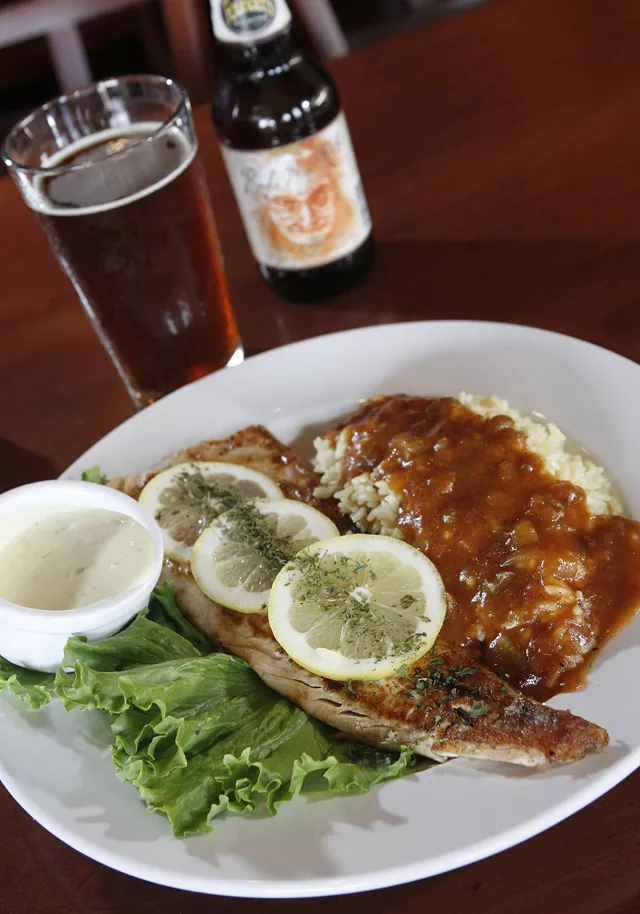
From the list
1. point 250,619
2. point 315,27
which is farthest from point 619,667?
point 315,27

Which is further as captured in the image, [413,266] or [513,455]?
[413,266]

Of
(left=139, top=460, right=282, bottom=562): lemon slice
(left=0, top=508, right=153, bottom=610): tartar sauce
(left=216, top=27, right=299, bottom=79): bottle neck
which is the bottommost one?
(left=139, top=460, right=282, bottom=562): lemon slice

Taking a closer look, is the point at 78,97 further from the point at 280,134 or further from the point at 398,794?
the point at 398,794

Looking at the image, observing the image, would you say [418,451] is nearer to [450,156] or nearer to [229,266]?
[229,266]

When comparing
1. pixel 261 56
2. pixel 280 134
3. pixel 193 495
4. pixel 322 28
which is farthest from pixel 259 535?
pixel 322 28

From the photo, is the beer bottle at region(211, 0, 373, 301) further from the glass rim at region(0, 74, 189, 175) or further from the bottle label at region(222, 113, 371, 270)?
the glass rim at region(0, 74, 189, 175)

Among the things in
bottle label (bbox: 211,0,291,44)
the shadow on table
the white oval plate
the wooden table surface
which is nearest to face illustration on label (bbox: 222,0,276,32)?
bottle label (bbox: 211,0,291,44)
